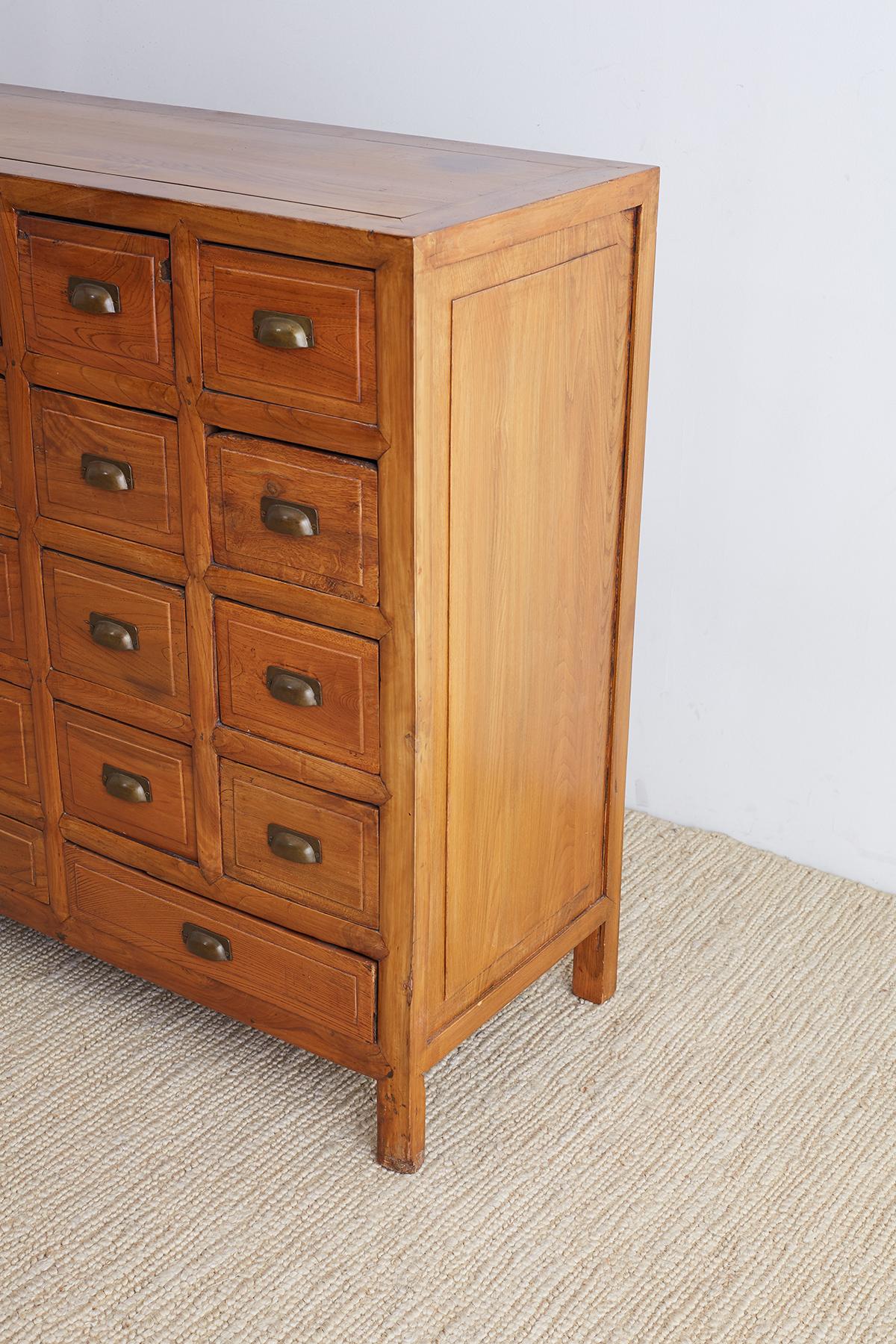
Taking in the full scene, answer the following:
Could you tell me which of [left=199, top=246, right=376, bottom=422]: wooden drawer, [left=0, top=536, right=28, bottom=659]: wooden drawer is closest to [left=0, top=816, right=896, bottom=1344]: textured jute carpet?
[left=0, top=536, right=28, bottom=659]: wooden drawer

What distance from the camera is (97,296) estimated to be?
1479mm

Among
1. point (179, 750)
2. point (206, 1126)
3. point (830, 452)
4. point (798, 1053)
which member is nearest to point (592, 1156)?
point (798, 1053)

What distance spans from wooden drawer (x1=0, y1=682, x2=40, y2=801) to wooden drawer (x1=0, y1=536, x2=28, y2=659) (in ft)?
0.17

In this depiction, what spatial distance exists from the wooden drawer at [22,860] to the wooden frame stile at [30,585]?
1cm

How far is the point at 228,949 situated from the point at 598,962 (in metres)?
0.48

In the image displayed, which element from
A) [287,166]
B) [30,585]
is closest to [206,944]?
[30,585]

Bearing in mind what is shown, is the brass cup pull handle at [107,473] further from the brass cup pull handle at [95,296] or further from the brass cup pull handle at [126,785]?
the brass cup pull handle at [126,785]

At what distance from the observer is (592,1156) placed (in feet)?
5.46

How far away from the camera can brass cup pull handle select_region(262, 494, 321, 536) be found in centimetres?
143

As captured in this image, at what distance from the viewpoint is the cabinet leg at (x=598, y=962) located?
6.19 feet

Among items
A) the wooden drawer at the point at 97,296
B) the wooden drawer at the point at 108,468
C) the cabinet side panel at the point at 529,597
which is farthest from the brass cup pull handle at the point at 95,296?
the cabinet side panel at the point at 529,597

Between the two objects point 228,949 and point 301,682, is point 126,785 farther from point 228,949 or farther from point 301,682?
point 301,682

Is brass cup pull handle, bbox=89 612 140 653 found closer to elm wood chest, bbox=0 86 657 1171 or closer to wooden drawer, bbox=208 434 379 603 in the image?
elm wood chest, bbox=0 86 657 1171

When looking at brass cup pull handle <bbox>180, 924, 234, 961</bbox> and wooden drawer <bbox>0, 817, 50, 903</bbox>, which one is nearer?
brass cup pull handle <bbox>180, 924, 234, 961</bbox>
